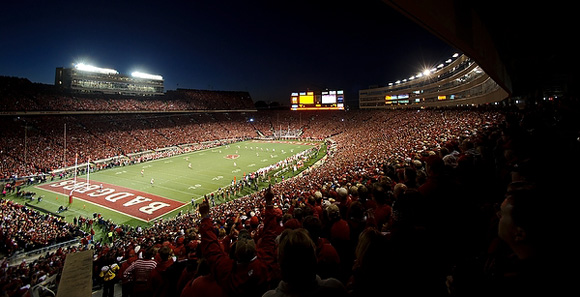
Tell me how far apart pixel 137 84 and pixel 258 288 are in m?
71.8

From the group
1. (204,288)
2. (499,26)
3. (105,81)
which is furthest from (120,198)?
(105,81)

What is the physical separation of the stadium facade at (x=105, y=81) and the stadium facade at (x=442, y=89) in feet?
214

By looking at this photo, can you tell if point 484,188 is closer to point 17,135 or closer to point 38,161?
point 38,161

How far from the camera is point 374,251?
1719 mm

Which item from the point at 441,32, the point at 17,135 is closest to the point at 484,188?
the point at 441,32

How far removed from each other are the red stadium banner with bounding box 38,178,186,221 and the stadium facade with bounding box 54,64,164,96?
110 feet

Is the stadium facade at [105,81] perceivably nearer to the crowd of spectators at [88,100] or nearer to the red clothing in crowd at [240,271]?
the crowd of spectators at [88,100]

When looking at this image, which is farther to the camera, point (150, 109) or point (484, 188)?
point (150, 109)

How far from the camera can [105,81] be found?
56.7 meters

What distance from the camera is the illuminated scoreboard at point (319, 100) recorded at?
70938 millimetres

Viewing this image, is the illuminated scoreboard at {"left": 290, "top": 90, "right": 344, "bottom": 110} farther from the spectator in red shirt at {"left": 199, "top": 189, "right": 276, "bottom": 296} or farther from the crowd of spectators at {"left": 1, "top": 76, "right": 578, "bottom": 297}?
the spectator in red shirt at {"left": 199, "top": 189, "right": 276, "bottom": 296}

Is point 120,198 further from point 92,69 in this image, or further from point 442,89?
point 442,89

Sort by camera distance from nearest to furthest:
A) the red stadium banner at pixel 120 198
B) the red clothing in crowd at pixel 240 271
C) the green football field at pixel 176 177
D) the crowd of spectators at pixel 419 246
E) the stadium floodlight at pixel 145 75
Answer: the crowd of spectators at pixel 419 246
the red clothing in crowd at pixel 240 271
the red stadium banner at pixel 120 198
the green football field at pixel 176 177
the stadium floodlight at pixel 145 75

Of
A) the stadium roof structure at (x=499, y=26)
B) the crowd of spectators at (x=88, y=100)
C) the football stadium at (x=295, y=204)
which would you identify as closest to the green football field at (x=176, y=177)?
the football stadium at (x=295, y=204)
